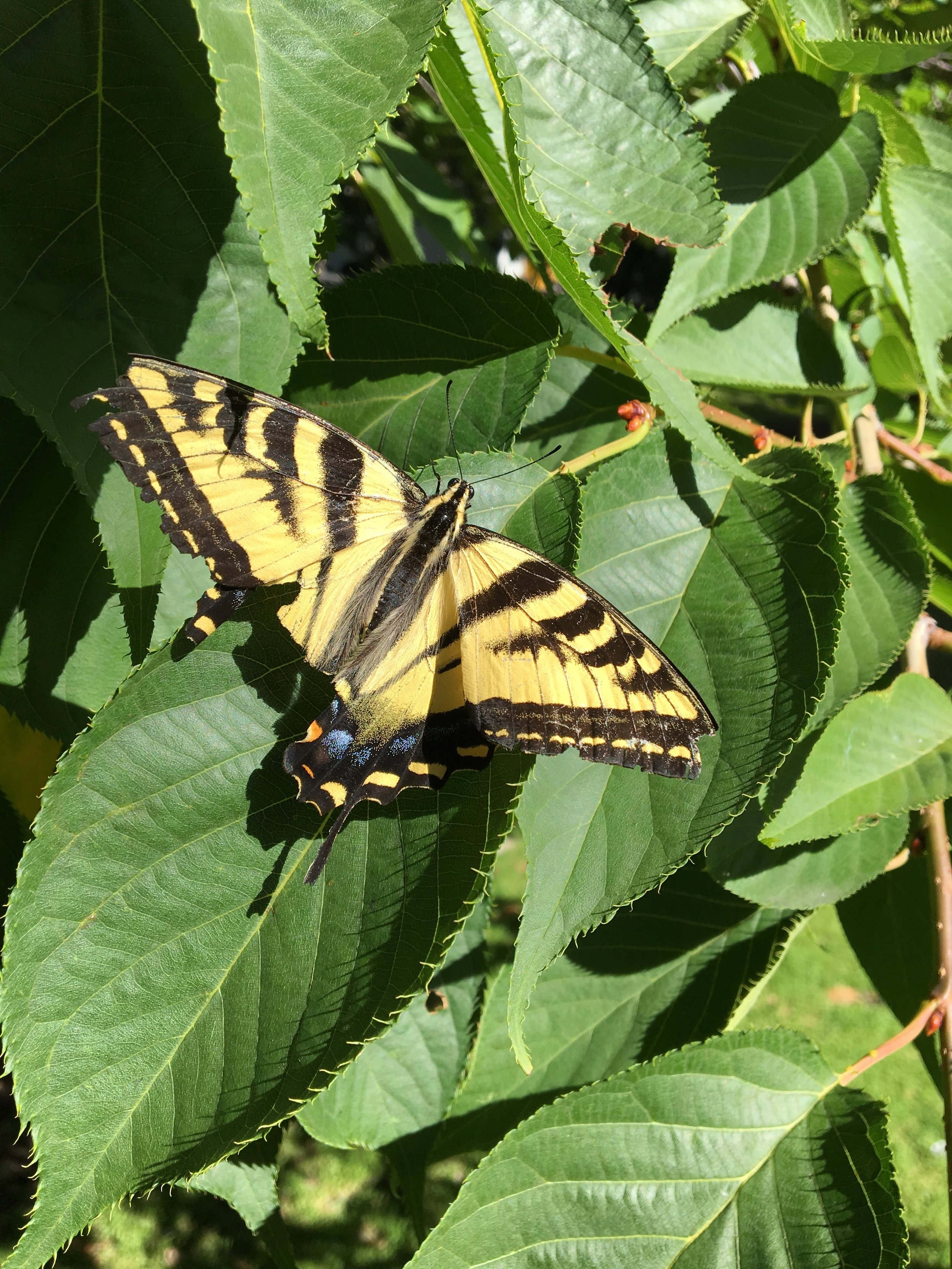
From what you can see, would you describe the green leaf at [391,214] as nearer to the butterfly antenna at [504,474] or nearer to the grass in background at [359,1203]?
the butterfly antenna at [504,474]

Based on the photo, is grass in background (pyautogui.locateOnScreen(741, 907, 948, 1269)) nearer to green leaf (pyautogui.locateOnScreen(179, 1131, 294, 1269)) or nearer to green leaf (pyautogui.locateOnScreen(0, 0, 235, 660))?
green leaf (pyautogui.locateOnScreen(179, 1131, 294, 1269))

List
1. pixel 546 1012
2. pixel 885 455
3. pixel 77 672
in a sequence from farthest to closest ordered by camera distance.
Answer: pixel 885 455 < pixel 546 1012 < pixel 77 672

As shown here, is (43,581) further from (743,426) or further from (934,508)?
(934,508)

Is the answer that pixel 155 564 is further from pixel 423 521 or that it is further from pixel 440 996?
pixel 440 996

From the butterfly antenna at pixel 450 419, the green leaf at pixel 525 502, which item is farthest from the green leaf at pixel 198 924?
the butterfly antenna at pixel 450 419

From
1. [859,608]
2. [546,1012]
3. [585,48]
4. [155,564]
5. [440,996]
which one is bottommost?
[546,1012]

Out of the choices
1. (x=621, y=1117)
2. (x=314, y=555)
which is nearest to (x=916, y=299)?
(x=314, y=555)

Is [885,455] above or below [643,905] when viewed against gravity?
above

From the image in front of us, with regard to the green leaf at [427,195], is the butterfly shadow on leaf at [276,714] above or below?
below
